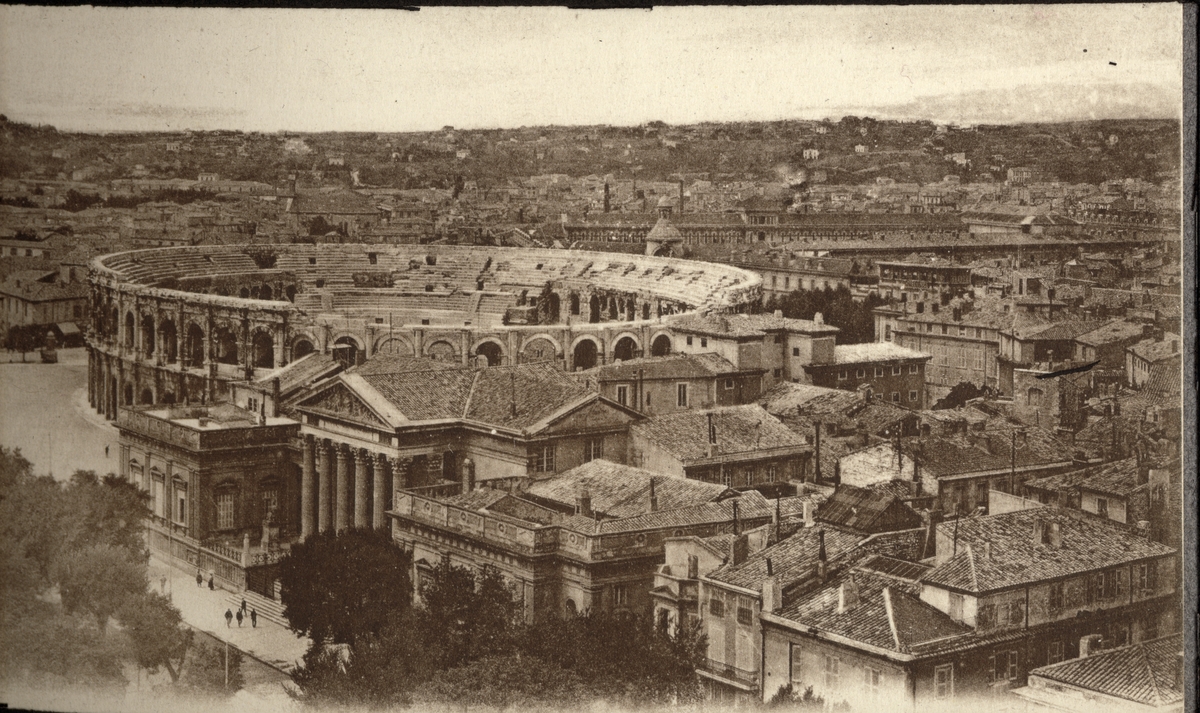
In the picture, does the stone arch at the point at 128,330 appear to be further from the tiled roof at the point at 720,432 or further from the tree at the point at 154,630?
the tiled roof at the point at 720,432

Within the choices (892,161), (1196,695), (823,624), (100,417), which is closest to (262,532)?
(100,417)

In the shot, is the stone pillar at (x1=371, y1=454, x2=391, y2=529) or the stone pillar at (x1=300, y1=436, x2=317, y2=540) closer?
the stone pillar at (x1=371, y1=454, x2=391, y2=529)

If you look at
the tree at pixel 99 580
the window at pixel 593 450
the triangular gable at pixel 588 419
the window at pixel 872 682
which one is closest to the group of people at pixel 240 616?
the tree at pixel 99 580

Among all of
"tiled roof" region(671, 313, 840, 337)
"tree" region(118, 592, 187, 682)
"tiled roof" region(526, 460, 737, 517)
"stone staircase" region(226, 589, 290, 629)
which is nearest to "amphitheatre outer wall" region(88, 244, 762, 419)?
"tiled roof" region(671, 313, 840, 337)

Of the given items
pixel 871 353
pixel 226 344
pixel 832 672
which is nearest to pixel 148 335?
pixel 226 344

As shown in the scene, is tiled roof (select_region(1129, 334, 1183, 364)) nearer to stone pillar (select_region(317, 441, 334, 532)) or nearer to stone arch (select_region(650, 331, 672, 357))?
stone arch (select_region(650, 331, 672, 357))
